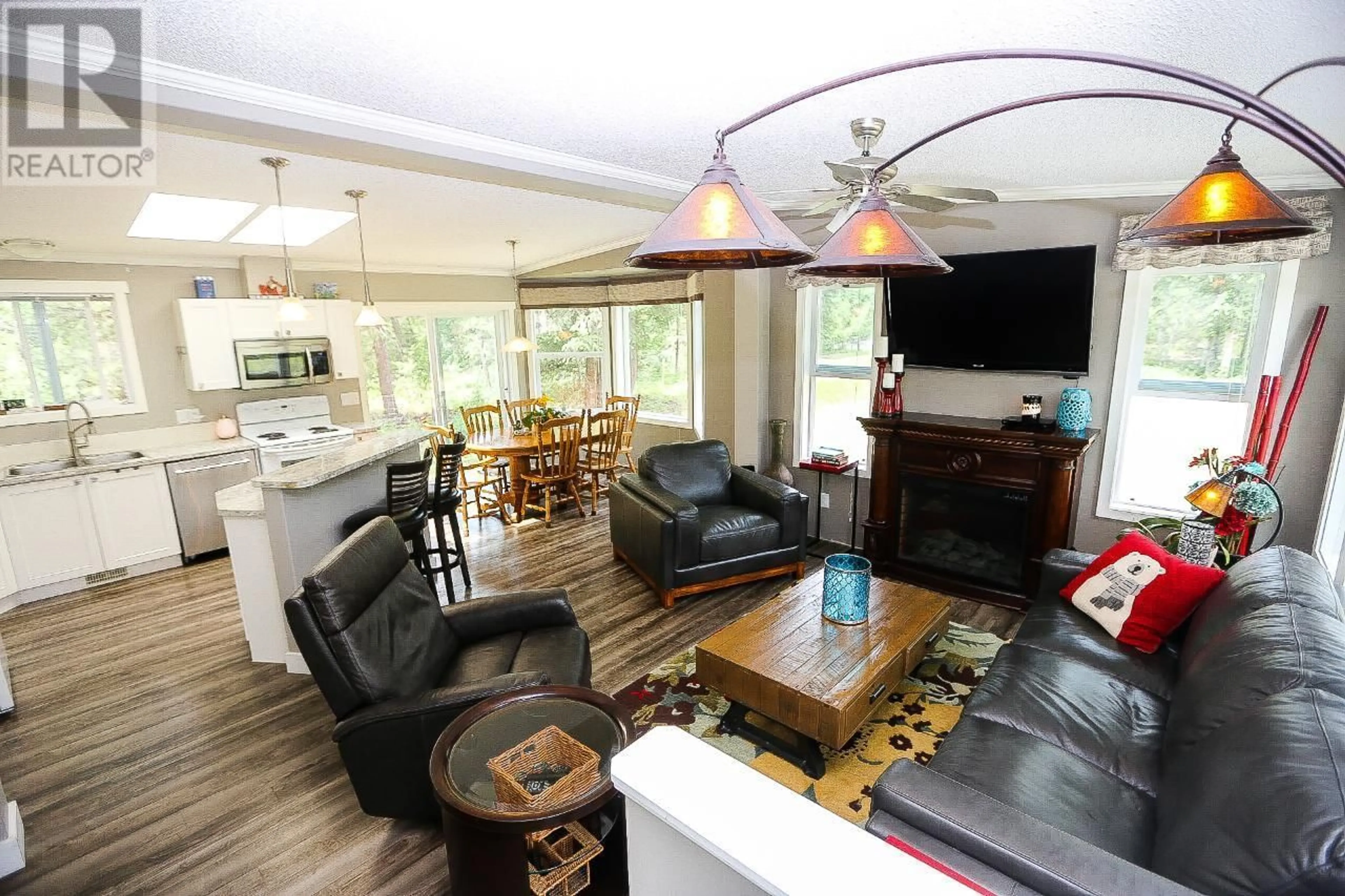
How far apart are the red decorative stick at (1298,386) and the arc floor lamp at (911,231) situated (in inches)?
83.5

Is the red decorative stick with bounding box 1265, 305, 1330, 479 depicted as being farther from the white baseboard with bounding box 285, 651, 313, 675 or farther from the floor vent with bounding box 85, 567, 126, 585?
the floor vent with bounding box 85, 567, 126, 585

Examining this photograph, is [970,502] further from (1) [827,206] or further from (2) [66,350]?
(2) [66,350]

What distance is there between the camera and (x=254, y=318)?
16.7 feet

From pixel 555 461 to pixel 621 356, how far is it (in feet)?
6.47

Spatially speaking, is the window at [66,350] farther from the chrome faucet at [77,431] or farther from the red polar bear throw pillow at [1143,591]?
the red polar bear throw pillow at [1143,591]

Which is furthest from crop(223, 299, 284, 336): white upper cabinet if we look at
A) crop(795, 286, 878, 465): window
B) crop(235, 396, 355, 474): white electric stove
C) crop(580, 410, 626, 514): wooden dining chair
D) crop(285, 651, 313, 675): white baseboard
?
crop(795, 286, 878, 465): window

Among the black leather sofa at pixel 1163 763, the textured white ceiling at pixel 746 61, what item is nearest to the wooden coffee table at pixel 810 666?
the black leather sofa at pixel 1163 763

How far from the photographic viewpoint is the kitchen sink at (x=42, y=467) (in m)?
4.28

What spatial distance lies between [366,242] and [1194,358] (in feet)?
19.1

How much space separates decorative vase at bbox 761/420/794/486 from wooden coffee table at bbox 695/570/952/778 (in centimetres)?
183

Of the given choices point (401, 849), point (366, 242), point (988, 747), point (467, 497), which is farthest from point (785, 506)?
point (366, 242)

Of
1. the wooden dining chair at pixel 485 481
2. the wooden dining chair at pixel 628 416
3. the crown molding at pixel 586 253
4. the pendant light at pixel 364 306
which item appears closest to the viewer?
the pendant light at pixel 364 306

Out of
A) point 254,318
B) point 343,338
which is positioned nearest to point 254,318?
point 254,318

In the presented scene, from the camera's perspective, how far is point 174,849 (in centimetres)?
210
